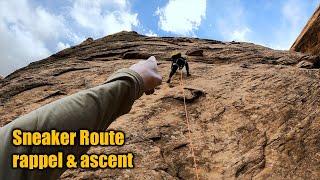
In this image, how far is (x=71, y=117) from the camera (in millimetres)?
1603

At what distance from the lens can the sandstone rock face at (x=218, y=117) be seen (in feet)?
24.9

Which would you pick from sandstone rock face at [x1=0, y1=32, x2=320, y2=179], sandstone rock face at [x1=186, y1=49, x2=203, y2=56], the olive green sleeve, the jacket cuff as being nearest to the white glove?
the jacket cuff

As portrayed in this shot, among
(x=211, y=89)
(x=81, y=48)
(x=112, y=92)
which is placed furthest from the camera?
(x=81, y=48)

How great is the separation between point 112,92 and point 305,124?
25.1ft

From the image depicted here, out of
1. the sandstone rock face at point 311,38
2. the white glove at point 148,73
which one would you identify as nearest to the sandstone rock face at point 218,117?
the white glove at point 148,73

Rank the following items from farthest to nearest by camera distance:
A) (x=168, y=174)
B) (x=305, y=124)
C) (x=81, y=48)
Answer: (x=81, y=48) < (x=305, y=124) < (x=168, y=174)

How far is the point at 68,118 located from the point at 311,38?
981 inches

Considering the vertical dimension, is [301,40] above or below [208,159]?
above

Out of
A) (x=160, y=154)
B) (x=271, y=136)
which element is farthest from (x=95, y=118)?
→ (x=271, y=136)

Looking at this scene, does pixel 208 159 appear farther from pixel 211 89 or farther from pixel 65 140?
pixel 65 140

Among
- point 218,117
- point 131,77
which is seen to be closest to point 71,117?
point 131,77

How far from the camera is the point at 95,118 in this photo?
5.61 ft

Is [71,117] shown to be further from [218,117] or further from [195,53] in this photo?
[195,53]

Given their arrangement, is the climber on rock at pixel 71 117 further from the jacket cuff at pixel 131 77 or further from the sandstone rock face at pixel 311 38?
the sandstone rock face at pixel 311 38
